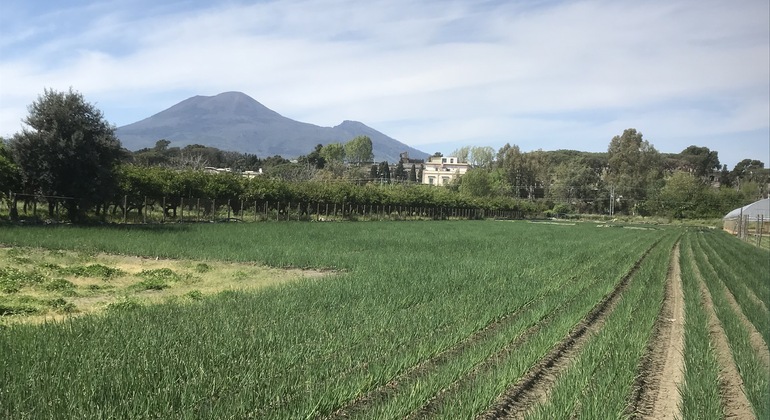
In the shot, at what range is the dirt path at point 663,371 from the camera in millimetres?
5690

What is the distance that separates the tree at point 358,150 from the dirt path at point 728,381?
17799 centimetres

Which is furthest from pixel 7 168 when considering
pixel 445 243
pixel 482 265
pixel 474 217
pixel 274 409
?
pixel 474 217

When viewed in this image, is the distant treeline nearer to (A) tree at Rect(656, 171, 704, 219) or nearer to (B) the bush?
(A) tree at Rect(656, 171, 704, 219)

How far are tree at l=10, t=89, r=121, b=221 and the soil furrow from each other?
26456 millimetres

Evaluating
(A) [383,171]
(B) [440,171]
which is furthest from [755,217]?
(B) [440,171]

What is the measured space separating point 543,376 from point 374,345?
2.10 m

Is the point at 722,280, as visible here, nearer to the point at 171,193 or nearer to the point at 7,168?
the point at 7,168

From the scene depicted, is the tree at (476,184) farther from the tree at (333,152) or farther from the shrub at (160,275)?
the shrub at (160,275)

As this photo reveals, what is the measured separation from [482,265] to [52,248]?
13.7 meters

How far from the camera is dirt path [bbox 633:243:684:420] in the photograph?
5.69 meters

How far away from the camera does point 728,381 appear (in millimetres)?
6777

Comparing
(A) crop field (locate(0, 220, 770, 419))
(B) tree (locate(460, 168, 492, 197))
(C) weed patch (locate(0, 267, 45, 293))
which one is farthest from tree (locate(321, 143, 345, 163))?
(C) weed patch (locate(0, 267, 45, 293))

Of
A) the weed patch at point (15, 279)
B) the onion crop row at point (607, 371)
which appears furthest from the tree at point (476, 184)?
the weed patch at point (15, 279)

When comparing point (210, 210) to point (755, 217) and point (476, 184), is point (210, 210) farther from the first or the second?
point (476, 184)
